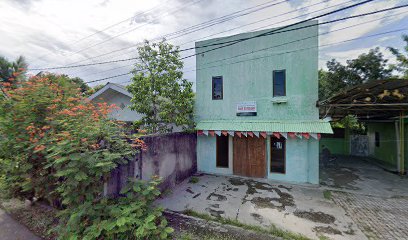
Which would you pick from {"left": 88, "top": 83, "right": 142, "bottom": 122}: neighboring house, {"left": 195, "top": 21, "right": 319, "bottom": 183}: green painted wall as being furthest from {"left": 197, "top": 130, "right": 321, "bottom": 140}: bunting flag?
{"left": 88, "top": 83, "right": 142, "bottom": 122}: neighboring house

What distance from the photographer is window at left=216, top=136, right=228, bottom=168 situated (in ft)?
29.2

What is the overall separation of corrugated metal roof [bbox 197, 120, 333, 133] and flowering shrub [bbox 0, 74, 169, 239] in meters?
4.53

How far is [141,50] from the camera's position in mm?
8250

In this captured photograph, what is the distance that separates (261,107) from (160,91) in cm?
482

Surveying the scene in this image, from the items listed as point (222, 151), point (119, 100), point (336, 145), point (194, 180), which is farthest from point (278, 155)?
point (336, 145)

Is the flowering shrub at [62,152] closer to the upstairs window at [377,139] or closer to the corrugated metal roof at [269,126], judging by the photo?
the corrugated metal roof at [269,126]

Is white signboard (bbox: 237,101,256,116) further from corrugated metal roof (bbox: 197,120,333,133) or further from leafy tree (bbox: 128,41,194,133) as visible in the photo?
leafy tree (bbox: 128,41,194,133)

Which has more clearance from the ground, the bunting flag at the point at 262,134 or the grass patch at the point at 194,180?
the bunting flag at the point at 262,134

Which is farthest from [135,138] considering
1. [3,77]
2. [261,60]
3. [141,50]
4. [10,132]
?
[3,77]

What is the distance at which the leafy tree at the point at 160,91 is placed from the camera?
26.0 feet

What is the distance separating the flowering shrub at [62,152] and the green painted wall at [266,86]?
16.8ft

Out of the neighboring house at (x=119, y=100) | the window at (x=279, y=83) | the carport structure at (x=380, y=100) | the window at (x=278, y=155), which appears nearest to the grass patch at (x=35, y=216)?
the neighboring house at (x=119, y=100)

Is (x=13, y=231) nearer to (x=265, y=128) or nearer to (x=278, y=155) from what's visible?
(x=265, y=128)

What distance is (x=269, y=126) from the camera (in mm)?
7613
